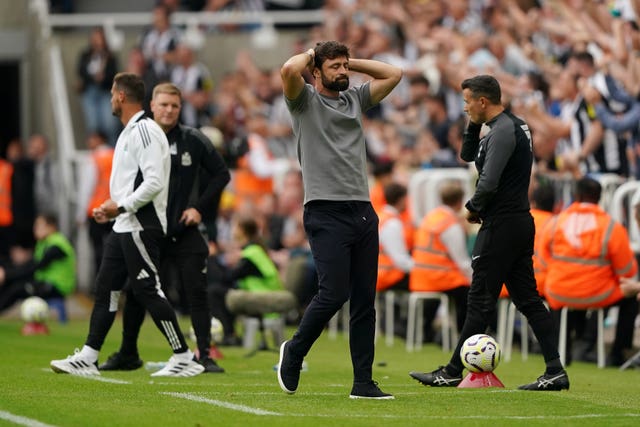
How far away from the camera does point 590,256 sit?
13.9m

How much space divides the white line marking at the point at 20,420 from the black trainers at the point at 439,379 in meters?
3.32

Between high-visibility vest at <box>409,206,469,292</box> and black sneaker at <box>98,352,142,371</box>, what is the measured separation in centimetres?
494

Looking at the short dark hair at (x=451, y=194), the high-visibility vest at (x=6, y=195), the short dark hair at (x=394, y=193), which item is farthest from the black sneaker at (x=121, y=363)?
the high-visibility vest at (x=6, y=195)

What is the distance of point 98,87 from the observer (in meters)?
25.6

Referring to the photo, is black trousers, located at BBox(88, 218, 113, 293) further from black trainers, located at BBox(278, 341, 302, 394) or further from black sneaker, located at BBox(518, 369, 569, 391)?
black sneaker, located at BBox(518, 369, 569, 391)

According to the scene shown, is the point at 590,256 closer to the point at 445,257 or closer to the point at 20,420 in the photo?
the point at 445,257

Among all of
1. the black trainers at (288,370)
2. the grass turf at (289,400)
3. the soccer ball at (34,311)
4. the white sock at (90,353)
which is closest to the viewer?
the grass turf at (289,400)

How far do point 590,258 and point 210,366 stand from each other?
13.1ft

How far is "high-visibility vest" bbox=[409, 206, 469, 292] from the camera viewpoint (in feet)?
53.4

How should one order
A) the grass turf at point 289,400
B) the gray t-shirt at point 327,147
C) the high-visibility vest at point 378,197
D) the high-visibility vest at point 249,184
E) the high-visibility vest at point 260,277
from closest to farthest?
the grass turf at point 289,400
the gray t-shirt at point 327,147
the high-visibility vest at point 260,277
the high-visibility vest at point 378,197
the high-visibility vest at point 249,184

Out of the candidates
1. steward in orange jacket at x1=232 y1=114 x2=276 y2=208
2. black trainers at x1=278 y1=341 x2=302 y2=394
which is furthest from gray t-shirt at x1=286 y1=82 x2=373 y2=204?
steward in orange jacket at x1=232 y1=114 x2=276 y2=208

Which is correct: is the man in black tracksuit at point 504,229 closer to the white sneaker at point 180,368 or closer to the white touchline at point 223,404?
the white touchline at point 223,404

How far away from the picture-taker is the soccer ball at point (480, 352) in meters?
10.5

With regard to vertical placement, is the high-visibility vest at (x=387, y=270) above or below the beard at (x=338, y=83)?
below
